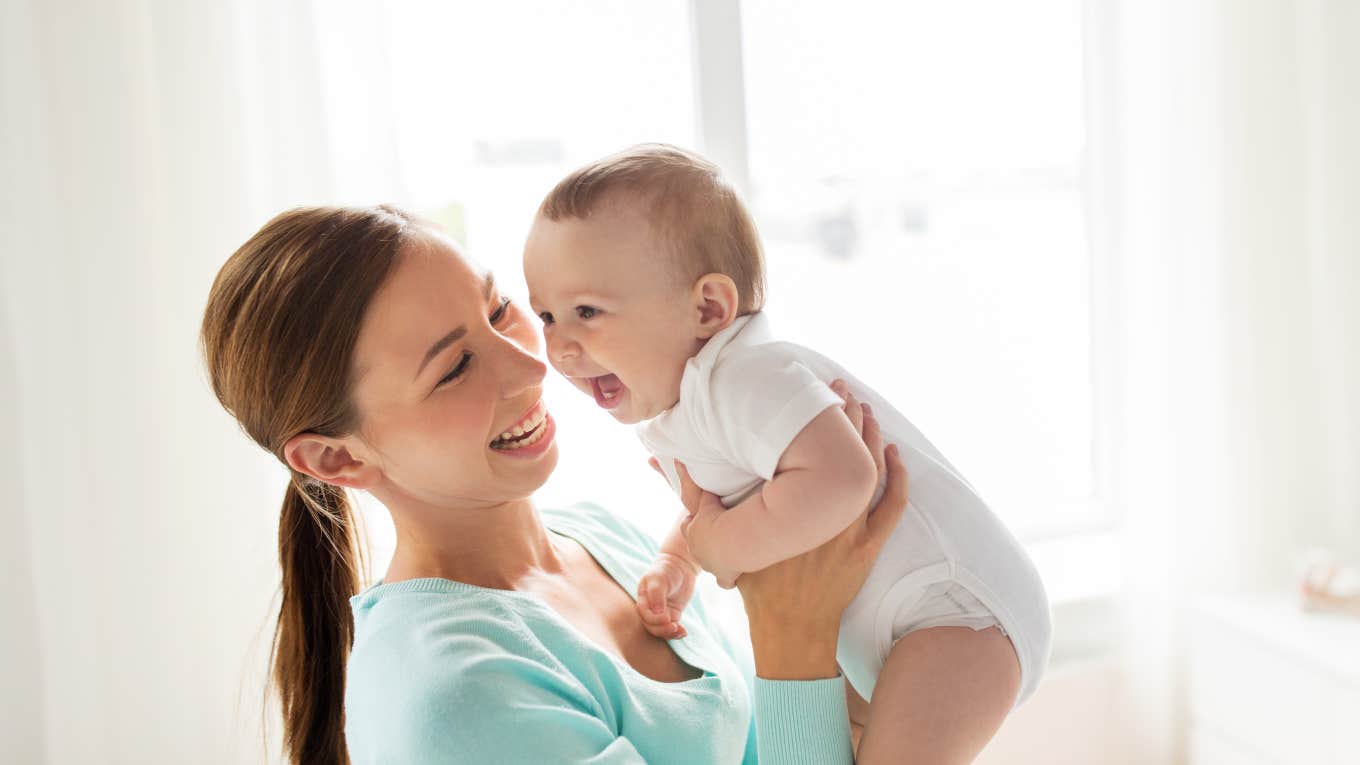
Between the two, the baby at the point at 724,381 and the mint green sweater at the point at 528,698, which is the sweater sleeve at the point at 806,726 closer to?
the mint green sweater at the point at 528,698

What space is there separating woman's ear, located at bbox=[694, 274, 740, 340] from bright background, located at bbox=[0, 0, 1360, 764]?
81 centimetres

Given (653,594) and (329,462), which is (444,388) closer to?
(329,462)

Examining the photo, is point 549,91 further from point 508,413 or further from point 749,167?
point 508,413

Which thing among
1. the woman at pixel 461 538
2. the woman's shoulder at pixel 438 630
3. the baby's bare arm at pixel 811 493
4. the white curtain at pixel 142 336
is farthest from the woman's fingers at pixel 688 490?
the white curtain at pixel 142 336

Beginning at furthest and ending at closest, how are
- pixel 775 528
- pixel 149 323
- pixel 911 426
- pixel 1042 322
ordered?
pixel 1042 322 < pixel 149 323 < pixel 911 426 < pixel 775 528

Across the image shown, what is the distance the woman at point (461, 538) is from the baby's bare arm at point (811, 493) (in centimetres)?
7

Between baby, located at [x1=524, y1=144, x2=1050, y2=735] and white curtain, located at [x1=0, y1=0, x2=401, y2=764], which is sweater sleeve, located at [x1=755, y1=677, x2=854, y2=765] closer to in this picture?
baby, located at [x1=524, y1=144, x2=1050, y2=735]

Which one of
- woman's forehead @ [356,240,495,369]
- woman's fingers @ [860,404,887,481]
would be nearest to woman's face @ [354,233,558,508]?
woman's forehead @ [356,240,495,369]

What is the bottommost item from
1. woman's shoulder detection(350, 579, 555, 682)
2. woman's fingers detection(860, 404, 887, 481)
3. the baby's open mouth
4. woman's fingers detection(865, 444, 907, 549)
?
woman's shoulder detection(350, 579, 555, 682)

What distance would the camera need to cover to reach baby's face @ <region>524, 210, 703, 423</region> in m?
1.15

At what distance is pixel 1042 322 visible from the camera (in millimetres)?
2924

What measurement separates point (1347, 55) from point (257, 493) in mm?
2624

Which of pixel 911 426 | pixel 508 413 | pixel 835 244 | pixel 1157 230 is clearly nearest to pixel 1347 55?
pixel 1157 230

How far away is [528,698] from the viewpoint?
101 centimetres
